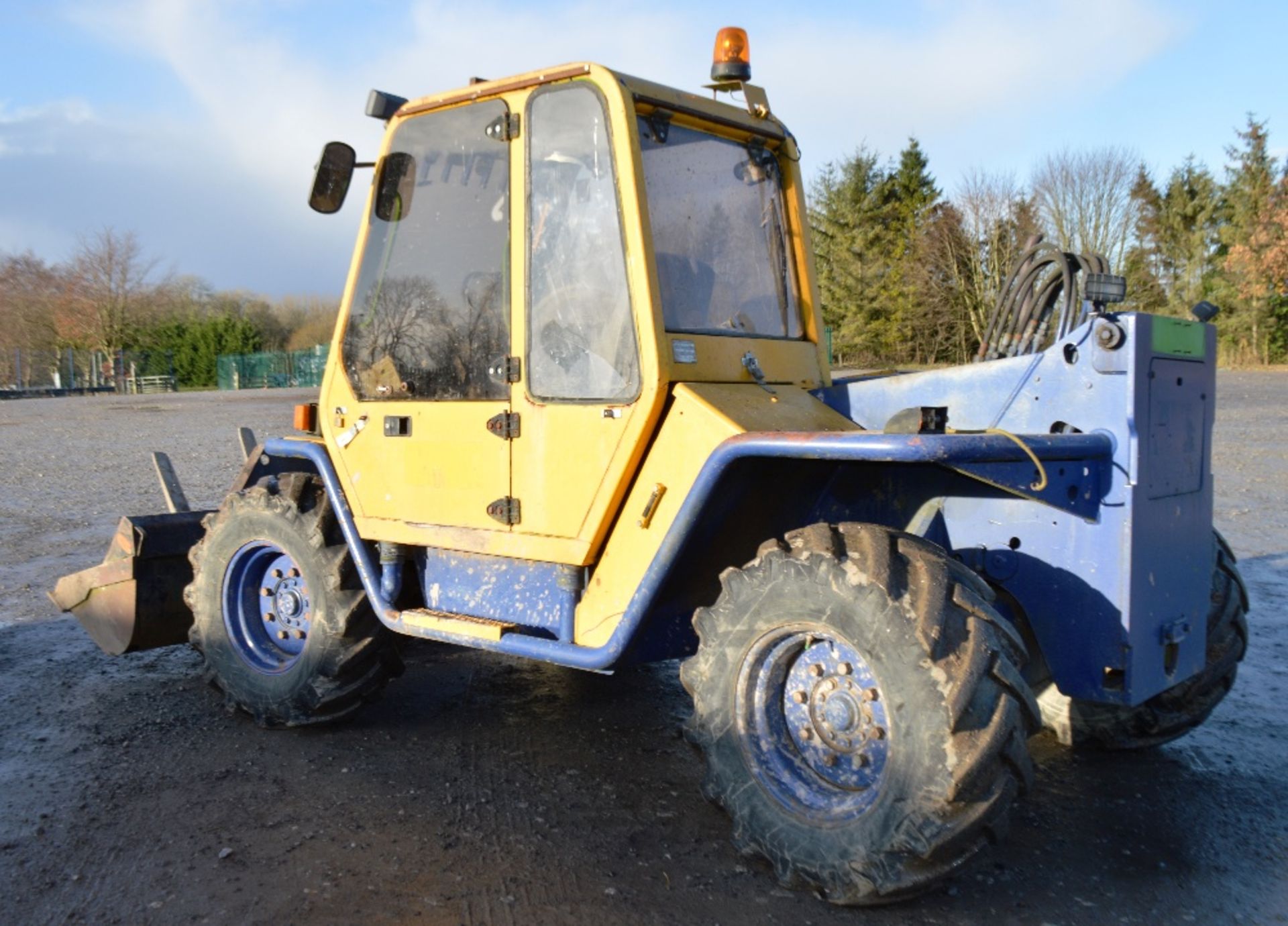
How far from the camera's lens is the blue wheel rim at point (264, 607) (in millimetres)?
5062

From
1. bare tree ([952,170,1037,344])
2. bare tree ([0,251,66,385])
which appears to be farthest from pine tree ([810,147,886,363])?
bare tree ([0,251,66,385])

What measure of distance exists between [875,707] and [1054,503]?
822mm

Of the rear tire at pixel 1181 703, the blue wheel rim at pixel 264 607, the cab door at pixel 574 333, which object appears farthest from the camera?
the blue wheel rim at pixel 264 607

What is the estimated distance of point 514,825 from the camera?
3965 mm

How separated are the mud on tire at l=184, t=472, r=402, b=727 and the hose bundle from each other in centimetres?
287

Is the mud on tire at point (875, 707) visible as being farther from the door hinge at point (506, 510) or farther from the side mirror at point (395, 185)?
the side mirror at point (395, 185)

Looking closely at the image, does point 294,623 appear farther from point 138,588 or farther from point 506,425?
point 506,425

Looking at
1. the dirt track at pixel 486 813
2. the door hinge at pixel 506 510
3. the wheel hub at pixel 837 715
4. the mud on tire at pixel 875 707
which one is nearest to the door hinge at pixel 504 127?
the door hinge at pixel 506 510

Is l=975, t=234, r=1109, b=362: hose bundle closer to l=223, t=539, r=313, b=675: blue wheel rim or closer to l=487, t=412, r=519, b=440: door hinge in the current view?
l=487, t=412, r=519, b=440: door hinge

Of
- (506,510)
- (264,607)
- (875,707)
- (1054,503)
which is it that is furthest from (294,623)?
(1054,503)

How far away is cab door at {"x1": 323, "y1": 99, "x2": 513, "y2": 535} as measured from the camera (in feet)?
14.0

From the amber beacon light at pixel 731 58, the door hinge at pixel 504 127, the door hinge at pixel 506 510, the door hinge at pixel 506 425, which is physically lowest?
the door hinge at pixel 506 510

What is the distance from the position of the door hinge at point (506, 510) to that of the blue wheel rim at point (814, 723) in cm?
114

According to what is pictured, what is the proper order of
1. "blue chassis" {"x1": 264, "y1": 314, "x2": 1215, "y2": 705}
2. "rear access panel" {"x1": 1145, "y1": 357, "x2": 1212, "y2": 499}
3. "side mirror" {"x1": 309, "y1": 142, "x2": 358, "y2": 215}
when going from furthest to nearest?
1. "side mirror" {"x1": 309, "y1": 142, "x2": 358, "y2": 215}
2. "rear access panel" {"x1": 1145, "y1": 357, "x2": 1212, "y2": 499}
3. "blue chassis" {"x1": 264, "y1": 314, "x2": 1215, "y2": 705}
